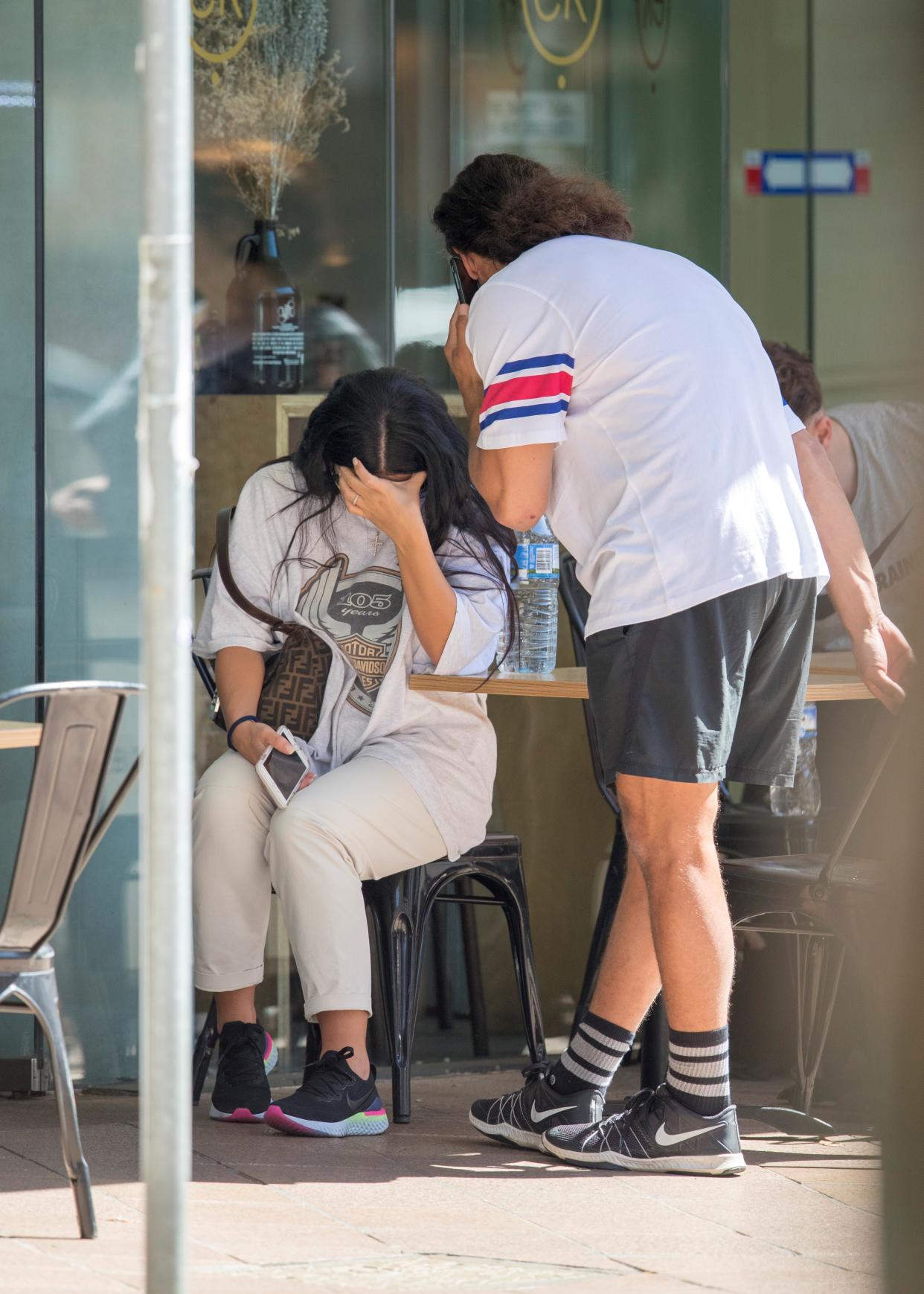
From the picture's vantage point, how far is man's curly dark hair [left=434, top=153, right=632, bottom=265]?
3.03 m

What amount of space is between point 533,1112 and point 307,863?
61 centimetres

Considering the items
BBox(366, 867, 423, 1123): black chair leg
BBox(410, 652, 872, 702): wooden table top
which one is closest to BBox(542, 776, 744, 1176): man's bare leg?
BBox(410, 652, 872, 702): wooden table top

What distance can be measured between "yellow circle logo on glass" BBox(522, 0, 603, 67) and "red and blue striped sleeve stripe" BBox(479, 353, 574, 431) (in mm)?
2080

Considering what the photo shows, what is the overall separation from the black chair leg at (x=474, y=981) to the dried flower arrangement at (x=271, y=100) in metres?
1.80

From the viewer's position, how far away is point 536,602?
366cm

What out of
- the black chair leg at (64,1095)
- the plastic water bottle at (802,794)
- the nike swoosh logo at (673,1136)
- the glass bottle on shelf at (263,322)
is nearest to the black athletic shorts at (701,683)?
the nike swoosh logo at (673,1136)

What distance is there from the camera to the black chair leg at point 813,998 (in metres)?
3.56

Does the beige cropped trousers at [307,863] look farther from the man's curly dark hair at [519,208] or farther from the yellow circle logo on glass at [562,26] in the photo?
the yellow circle logo on glass at [562,26]

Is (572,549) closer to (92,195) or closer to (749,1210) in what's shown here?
(749,1210)

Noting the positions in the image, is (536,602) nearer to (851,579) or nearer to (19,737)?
(851,579)

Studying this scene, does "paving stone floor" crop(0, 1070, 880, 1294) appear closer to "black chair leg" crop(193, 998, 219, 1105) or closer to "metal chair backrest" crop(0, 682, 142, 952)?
"black chair leg" crop(193, 998, 219, 1105)

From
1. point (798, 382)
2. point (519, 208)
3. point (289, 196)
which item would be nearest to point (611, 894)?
point (798, 382)

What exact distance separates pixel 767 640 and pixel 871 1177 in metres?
2.08

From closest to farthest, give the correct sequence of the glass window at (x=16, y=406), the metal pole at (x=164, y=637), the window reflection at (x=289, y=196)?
the metal pole at (x=164, y=637) → the glass window at (x=16, y=406) → the window reflection at (x=289, y=196)
